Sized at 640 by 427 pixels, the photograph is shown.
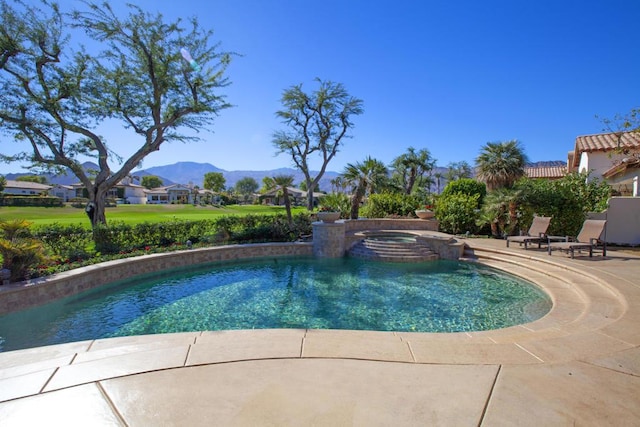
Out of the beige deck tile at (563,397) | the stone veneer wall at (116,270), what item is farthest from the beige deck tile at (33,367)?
the stone veneer wall at (116,270)

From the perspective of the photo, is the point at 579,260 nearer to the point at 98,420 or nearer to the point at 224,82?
the point at 98,420

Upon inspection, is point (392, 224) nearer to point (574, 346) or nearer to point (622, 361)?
point (574, 346)

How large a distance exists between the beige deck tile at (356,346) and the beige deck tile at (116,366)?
1.38 meters

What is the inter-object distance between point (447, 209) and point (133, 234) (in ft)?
47.3

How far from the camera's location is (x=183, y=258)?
10.6 metres

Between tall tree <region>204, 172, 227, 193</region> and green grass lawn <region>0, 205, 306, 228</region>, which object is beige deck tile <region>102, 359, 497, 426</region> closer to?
green grass lawn <region>0, 205, 306, 228</region>

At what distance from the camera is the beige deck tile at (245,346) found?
3209 millimetres

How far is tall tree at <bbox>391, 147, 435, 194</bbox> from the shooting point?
39.5m

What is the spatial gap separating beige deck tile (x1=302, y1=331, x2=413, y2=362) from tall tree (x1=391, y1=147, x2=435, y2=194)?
119 ft

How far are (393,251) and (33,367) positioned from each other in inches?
426

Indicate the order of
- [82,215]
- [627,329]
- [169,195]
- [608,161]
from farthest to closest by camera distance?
[169,195]
[82,215]
[608,161]
[627,329]

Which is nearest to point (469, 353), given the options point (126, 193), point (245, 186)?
point (126, 193)

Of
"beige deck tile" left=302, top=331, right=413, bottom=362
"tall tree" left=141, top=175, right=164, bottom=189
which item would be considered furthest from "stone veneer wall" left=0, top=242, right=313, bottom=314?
"tall tree" left=141, top=175, right=164, bottom=189

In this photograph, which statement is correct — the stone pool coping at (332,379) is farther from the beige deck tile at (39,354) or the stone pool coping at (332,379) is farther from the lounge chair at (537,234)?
the lounge chair at (537,234)
